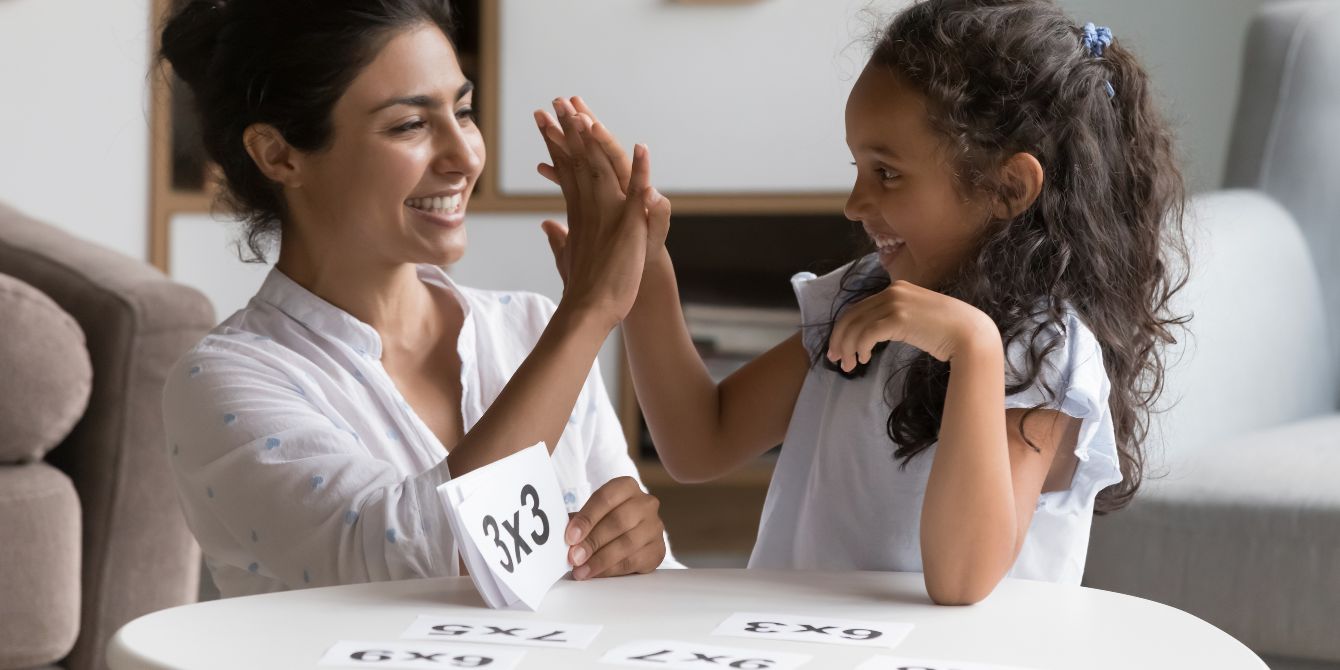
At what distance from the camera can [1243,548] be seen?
148cm

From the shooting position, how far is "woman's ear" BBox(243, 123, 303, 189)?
1.31 metres

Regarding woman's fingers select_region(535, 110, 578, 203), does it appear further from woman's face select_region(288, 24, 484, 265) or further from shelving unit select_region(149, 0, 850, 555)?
shelving unit select_region(149, 0, 850, 555)

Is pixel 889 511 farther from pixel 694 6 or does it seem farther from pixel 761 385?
pixel 694 6

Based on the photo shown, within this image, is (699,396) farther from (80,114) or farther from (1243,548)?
(80,114)

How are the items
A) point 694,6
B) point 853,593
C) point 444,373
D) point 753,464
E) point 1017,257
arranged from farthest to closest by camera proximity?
point 753,464, point 694,6, point 444,373, point 1017,257, point 853,593

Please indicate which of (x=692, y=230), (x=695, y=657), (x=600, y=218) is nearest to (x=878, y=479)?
(x=600, y=218)

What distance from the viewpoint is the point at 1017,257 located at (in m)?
1.07

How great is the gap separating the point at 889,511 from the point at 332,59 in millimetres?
600

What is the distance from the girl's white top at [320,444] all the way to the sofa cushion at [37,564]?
0.48 metres

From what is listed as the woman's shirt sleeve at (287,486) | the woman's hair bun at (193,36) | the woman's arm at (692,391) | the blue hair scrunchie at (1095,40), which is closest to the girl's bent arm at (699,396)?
the woman's arm at (692,391)

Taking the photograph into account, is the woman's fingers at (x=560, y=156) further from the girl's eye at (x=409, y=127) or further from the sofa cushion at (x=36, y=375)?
the sofa cushion at (x=36, y=375)

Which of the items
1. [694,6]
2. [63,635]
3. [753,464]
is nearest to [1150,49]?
[694,6]

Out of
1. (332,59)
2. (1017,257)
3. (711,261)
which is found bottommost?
(711,261)

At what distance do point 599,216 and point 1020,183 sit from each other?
312mm
